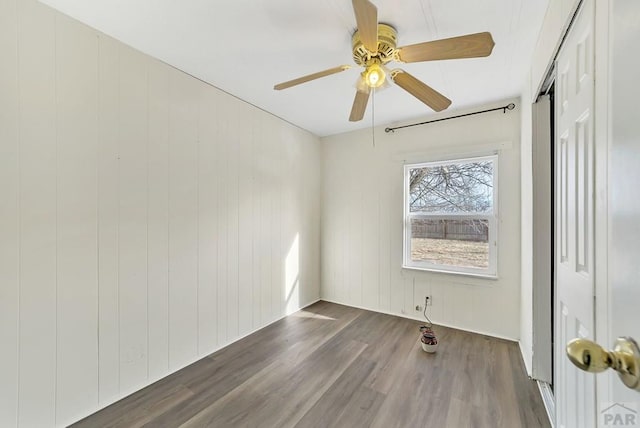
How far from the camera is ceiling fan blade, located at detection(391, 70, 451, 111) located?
1.67 metres

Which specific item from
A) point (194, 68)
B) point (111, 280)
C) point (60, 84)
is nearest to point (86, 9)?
point (60, 84)

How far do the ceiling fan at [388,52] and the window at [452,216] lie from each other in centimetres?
144

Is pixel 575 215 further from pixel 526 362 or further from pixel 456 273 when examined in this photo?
pixel 456 273

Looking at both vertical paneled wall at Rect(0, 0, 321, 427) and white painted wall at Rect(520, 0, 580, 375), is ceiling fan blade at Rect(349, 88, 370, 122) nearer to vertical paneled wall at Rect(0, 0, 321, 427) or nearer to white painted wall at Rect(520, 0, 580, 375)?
white painted wall at Rect(520, 0, 580, 375)

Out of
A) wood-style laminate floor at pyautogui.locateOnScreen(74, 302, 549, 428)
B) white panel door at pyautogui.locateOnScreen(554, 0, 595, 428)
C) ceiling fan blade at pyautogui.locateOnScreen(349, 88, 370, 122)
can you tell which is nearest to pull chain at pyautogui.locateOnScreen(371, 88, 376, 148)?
ceiling fan blade at pyautogui.locateOnScreen(349, 88, 370, 122)

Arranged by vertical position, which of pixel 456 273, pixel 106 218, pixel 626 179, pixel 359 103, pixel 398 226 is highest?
pixel 359 103

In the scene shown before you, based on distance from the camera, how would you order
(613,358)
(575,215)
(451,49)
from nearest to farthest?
1. (613,358)
2. (575,215)
3. (451,49)

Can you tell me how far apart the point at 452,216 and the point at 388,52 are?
2123mm

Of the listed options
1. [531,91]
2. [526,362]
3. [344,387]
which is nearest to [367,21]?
[531,91]

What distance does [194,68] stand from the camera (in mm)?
2244

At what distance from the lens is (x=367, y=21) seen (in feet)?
4.23

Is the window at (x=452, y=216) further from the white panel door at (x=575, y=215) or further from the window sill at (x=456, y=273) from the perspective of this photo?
the white panel door at (x=575, y=215)

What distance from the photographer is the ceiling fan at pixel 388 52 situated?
4.24ft

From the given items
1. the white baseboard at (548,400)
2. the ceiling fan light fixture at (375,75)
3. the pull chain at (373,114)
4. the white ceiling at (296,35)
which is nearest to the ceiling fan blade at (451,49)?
the ceiling fan light fixture at (375,75)
